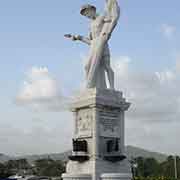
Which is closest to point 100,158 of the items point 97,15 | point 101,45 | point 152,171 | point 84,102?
point 84,102

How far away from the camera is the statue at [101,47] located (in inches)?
872

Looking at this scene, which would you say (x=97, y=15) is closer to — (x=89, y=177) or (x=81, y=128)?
(x=81, y=128)

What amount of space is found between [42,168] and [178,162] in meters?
28.4

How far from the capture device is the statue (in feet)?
72.7

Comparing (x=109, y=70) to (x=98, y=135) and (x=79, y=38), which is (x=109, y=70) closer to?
(x=79, y=38)

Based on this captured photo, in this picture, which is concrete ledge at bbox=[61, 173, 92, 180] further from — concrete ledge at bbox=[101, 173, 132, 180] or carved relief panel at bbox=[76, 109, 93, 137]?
carved relief panel at bbox=[76, 109, 93, 137]

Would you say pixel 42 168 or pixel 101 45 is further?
pixel 42 168

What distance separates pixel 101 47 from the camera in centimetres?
2230

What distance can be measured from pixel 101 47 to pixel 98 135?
4.81m

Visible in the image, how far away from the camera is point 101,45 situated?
22281 mm

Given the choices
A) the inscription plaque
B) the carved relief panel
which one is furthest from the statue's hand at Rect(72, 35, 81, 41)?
the inscription plaque

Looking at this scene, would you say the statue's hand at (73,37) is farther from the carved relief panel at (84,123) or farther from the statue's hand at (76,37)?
the carved relief panel at (84,123)

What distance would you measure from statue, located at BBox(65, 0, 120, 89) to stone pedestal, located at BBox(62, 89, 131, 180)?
3.06 ft

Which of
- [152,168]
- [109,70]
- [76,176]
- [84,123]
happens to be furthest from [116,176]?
[152,168]
